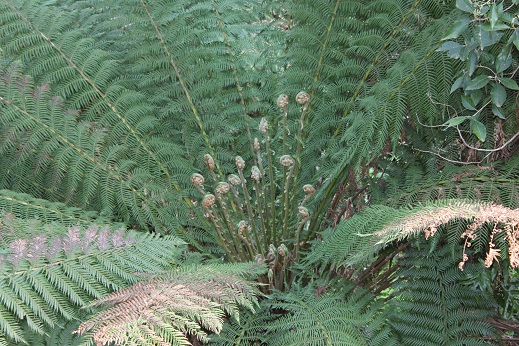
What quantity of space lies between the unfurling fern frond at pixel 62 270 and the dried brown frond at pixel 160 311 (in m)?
0.07

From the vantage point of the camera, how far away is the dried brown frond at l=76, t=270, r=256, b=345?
1189 millimetres

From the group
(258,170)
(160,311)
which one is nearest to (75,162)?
(258,170)

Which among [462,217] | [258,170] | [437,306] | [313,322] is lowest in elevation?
[437,306]

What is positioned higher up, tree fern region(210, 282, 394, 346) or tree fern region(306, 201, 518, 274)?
tree fern region(306, 201, 518, 274)

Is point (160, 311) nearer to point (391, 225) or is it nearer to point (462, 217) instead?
point (391, 225)

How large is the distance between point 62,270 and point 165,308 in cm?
35

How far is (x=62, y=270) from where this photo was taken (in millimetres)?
1451

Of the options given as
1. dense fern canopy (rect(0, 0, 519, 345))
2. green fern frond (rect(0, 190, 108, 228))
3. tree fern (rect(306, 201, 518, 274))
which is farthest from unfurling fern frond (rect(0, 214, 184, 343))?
tree fern (rect(306, 201, 518, 274))

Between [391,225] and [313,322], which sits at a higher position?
[391,225]

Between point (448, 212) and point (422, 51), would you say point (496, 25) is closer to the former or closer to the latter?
point (422, 51)

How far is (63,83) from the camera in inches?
87.7

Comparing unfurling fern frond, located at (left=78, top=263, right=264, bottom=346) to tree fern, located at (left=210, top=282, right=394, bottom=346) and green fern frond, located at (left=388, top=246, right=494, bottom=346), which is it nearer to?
tree fern, located at (left=210, top=282, right=394, bottom=346)

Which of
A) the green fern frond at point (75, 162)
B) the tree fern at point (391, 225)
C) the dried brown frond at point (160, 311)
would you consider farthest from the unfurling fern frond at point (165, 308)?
the green fern frond at point (75, 162)

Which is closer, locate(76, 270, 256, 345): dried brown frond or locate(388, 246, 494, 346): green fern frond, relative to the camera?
locate(76, 270, 256, 345): dried brown frond
